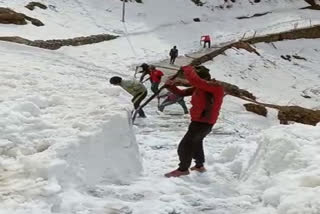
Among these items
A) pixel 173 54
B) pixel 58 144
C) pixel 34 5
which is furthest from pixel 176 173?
pixel 34 5

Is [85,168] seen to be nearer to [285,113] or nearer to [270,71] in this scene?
[285,113]

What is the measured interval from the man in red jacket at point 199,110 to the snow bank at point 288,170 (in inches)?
30.3

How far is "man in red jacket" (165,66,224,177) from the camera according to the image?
7.08 metres

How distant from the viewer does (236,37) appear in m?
39.6

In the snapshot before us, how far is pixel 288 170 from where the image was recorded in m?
6.40

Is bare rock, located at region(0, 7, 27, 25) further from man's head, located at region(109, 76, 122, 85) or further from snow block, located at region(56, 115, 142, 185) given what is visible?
snow block, located at region(56, 115, 142, 185)

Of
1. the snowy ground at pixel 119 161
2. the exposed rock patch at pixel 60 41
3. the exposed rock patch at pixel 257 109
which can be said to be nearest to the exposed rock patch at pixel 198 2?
the exposed rock patch at pixel 60 41

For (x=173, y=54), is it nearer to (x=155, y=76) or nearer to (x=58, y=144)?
(x=155, y=76)

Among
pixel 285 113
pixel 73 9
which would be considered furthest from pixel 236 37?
pixel 285 113

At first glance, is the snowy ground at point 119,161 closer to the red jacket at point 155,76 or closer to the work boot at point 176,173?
the work boot at point 176,173

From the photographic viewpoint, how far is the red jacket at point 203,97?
7.05 m

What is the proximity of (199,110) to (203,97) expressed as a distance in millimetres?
179

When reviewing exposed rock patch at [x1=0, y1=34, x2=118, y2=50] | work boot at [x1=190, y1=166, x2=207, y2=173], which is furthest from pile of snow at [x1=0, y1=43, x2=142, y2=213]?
exposed rock patch at [x1=0, y1=34, x2=118, y2=50]

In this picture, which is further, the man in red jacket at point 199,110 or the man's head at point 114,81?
the man's head at point 114,81
